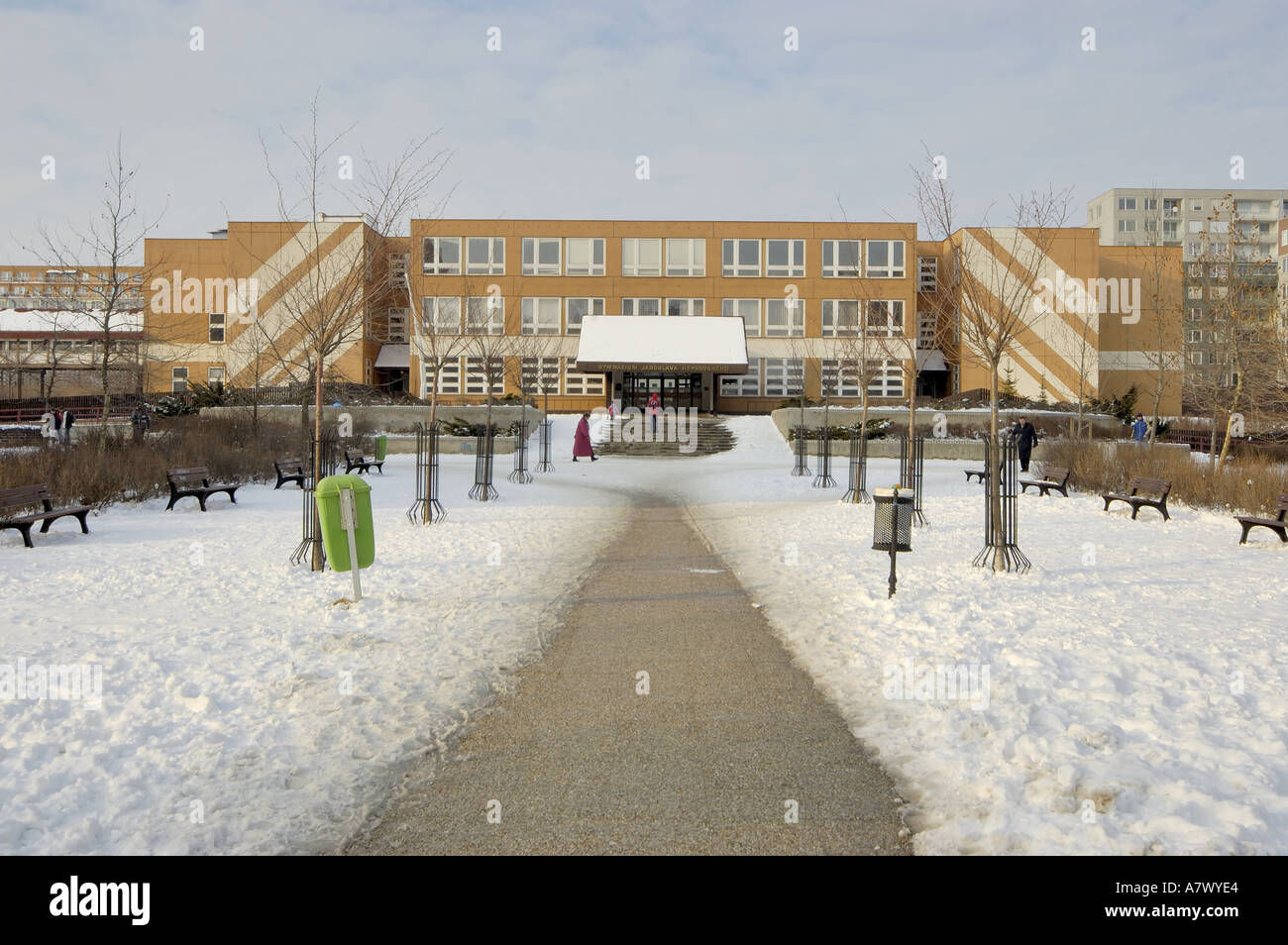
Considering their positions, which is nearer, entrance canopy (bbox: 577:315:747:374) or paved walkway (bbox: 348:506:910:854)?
paved walkway (bbox: 348:506:910:854)

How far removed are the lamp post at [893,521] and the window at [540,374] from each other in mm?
36723

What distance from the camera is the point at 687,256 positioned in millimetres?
53656

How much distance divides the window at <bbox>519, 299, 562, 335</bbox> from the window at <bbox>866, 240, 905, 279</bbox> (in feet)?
60.3

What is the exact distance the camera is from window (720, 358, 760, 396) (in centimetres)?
5303

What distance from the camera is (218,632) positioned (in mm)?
7133

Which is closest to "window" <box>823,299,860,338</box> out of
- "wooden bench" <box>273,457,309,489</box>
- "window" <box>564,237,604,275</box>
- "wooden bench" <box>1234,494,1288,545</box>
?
"window" <box>564,237,604,275</box>

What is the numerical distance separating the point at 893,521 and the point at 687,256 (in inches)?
1844

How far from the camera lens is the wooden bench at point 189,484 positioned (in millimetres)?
15555

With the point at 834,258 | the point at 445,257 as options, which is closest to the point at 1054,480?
the point at 834,258

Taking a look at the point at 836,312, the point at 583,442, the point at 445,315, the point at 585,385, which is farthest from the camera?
the point at 585,385

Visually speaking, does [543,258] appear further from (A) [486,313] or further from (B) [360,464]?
(B) [360,464]

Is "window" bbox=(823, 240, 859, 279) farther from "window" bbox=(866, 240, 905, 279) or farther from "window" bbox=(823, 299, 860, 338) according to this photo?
"window" bbox=(823, 299, 860, 338)

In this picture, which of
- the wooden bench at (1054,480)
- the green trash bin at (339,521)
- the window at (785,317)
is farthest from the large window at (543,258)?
the green trash bin at (339,521)
